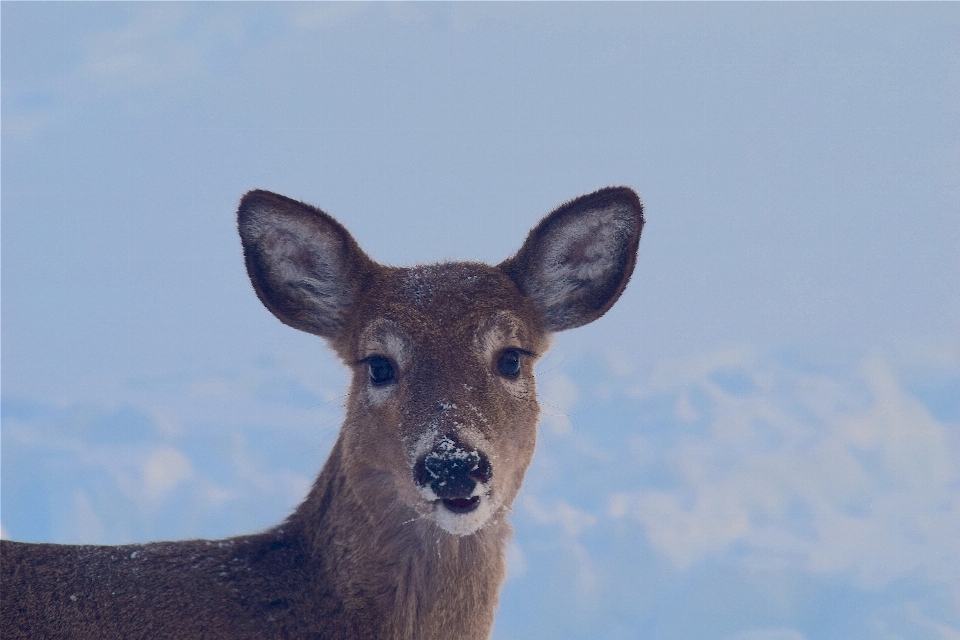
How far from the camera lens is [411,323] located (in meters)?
5.80

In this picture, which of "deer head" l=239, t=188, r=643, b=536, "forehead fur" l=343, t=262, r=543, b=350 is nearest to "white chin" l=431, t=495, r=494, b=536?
"deer head" l=239, t=188, r=643, b=536

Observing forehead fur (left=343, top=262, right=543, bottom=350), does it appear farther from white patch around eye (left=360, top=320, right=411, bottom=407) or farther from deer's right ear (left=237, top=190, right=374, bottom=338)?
deer's right ear (left=237, top=190, right=374, bottom=338)

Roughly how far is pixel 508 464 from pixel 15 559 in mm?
2412

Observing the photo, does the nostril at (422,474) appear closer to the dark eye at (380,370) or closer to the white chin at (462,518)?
the white chin at (462,518)

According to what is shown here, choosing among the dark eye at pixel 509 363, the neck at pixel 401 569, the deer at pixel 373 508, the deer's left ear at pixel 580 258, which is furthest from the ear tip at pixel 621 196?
the neck at pixel 401 569

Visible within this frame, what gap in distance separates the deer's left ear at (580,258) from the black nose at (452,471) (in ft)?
4.57

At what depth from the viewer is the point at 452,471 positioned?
5.15 metres

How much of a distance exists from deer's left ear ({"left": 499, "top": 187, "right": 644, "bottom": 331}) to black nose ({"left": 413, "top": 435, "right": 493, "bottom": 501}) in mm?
1392

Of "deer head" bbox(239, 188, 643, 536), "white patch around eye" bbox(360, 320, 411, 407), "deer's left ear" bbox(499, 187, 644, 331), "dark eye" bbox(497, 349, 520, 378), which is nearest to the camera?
"deer head" bbox(239, 188, 643, 536)

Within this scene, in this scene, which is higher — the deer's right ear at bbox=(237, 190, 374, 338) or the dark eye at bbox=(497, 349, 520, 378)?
the deer's right ear at bbox=(237, 190, 374, 338)

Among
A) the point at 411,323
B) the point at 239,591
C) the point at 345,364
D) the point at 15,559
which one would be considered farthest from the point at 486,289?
the point at 15,559

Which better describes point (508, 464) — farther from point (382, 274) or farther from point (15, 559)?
point (15, 559)

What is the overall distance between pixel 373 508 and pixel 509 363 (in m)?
0.98

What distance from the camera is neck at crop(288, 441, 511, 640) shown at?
557cm
